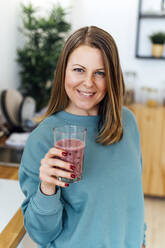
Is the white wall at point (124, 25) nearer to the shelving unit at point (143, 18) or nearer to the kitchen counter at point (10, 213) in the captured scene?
the shelving unit at point (143, 18)

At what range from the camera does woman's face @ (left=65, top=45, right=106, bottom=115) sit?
933 mm

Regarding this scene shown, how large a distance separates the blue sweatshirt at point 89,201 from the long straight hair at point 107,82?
41 mm

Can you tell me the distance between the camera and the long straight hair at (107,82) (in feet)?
3.10

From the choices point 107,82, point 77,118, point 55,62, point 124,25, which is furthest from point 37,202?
point 124,25

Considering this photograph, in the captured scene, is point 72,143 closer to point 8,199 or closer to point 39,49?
point 8,199

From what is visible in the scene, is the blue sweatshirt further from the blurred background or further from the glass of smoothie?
the blurred background

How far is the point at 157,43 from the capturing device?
10.2 ft

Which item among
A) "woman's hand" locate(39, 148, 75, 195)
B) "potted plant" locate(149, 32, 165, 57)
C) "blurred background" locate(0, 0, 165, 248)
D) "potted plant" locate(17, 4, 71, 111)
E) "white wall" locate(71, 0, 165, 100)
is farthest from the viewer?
"white wall" locate(71, 0, 165, 100)

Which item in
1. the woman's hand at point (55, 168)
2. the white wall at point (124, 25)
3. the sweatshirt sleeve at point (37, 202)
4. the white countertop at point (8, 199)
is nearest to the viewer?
the woman's hand at point (55, 168)

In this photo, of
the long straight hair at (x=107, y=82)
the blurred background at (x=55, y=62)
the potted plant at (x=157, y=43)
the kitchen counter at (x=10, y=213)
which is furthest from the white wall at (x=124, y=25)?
the long straight hair at (x=107, y=82)

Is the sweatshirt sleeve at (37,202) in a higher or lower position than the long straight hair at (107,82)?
lower

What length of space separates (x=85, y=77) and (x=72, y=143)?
0.24m

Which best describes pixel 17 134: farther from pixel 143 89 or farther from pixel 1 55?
pixel 143 89

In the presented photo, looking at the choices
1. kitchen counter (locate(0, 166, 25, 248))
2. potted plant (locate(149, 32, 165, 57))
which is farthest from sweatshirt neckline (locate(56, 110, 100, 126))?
potted plant (locate(149, 32, 165, 57))
